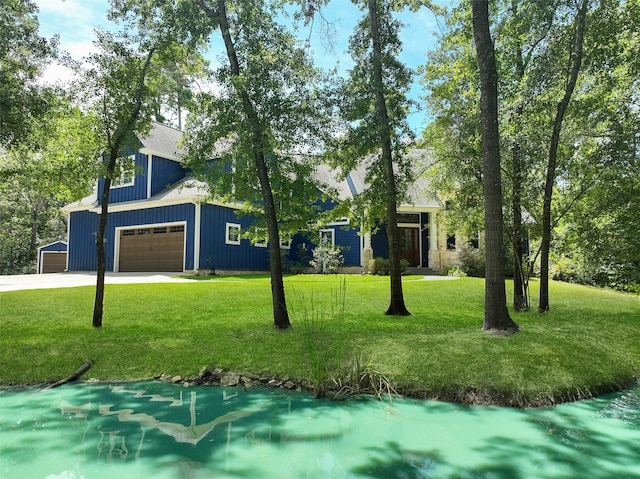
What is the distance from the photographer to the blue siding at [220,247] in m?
16.9

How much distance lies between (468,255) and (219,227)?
406 inches

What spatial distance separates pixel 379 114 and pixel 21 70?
6.40 meters

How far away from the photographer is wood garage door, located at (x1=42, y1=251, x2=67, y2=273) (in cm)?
2361

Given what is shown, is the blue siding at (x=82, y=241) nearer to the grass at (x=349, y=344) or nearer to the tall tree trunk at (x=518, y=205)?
the grass at (x=349, y=344)

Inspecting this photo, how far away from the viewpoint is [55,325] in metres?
7.74

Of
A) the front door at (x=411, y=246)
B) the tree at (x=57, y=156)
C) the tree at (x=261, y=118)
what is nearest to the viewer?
Answer: the tree at (x=261, y=118)

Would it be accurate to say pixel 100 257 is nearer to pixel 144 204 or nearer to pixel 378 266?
pixel 144 204

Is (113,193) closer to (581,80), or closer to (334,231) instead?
(334,231)

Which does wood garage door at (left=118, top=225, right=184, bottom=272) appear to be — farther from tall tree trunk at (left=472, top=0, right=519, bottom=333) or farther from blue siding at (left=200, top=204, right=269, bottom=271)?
tall tree trunk at (left=472, top=0, right=519, bottom=333)

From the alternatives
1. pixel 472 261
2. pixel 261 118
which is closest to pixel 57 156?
pixel 261 118

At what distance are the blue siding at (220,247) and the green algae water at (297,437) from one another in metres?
11.6

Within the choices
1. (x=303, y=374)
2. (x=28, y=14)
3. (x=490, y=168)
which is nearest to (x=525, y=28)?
(x=490, y=168)

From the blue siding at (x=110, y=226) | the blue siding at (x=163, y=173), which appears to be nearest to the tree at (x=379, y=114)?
the blue siding at (x=110, y=226)

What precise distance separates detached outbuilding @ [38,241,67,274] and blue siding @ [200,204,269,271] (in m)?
11.6
